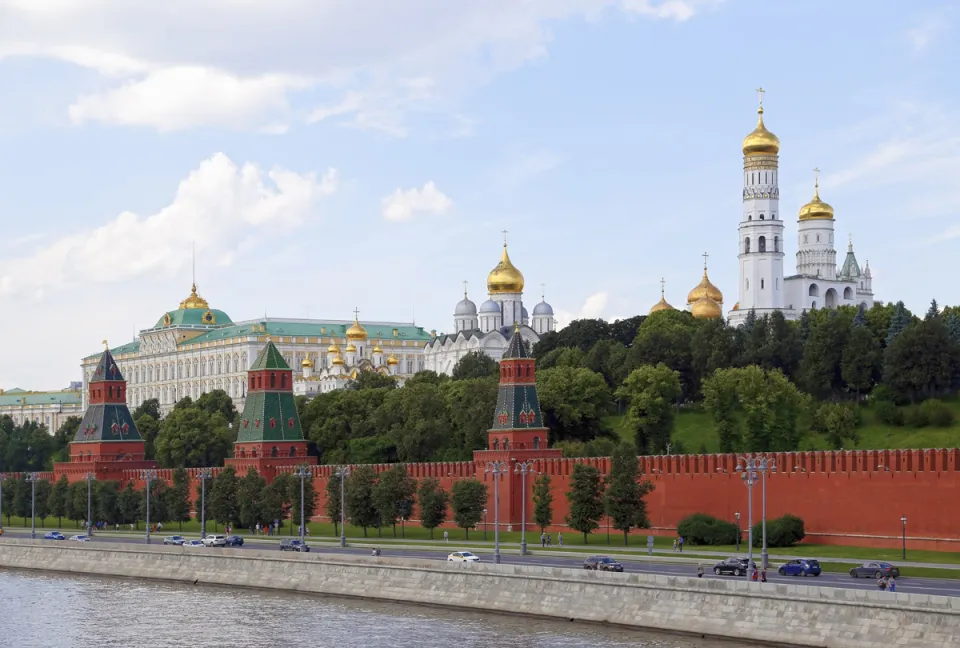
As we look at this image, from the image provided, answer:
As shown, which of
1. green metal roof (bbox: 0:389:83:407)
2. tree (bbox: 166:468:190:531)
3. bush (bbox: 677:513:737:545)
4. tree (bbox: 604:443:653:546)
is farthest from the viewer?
green metal roof (bbox: 0:389:83:407)

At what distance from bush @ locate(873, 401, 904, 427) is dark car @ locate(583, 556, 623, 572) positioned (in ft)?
147

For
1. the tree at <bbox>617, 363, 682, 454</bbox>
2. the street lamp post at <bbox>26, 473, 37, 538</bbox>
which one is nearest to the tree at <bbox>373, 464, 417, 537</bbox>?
the street lamp post at <bbox>26, 473, 37, 538</bbox>

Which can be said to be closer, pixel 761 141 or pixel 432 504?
pixel 432 504

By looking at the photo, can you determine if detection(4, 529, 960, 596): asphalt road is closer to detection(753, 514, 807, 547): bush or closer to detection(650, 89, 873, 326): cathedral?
detection(753, 514, 807, 547): bush

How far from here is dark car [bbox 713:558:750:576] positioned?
47.8 m

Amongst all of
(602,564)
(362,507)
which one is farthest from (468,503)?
(602,564)

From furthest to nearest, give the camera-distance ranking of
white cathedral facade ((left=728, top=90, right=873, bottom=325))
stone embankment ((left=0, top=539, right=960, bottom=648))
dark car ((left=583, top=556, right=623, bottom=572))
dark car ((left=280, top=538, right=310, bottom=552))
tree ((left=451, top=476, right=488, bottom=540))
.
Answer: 1. white cathedral facade ((left=728, top=90, right=873, bottom=325))
2. tree ((left=451, top=476, right=488, bottom=540))
3. dark car ((left=280, top=538, right=310, bottom=552))
4. dark car ((left=583, top=556, right=623, bottom=572))
5. stone embankment ((left=0, top=539, right=960, bottom=648))

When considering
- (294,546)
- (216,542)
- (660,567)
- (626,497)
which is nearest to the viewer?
(660,567)

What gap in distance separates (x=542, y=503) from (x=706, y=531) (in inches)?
348

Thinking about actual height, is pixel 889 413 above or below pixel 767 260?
below

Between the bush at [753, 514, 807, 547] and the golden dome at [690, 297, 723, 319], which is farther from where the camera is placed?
the golden dome at [690, 297, 723, 319]

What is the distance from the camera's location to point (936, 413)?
3583 inches

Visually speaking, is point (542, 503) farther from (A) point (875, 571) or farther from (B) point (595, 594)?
(A) point (875, 571)

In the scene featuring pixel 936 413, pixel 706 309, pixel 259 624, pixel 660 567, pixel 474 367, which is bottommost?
pixel 259 624
